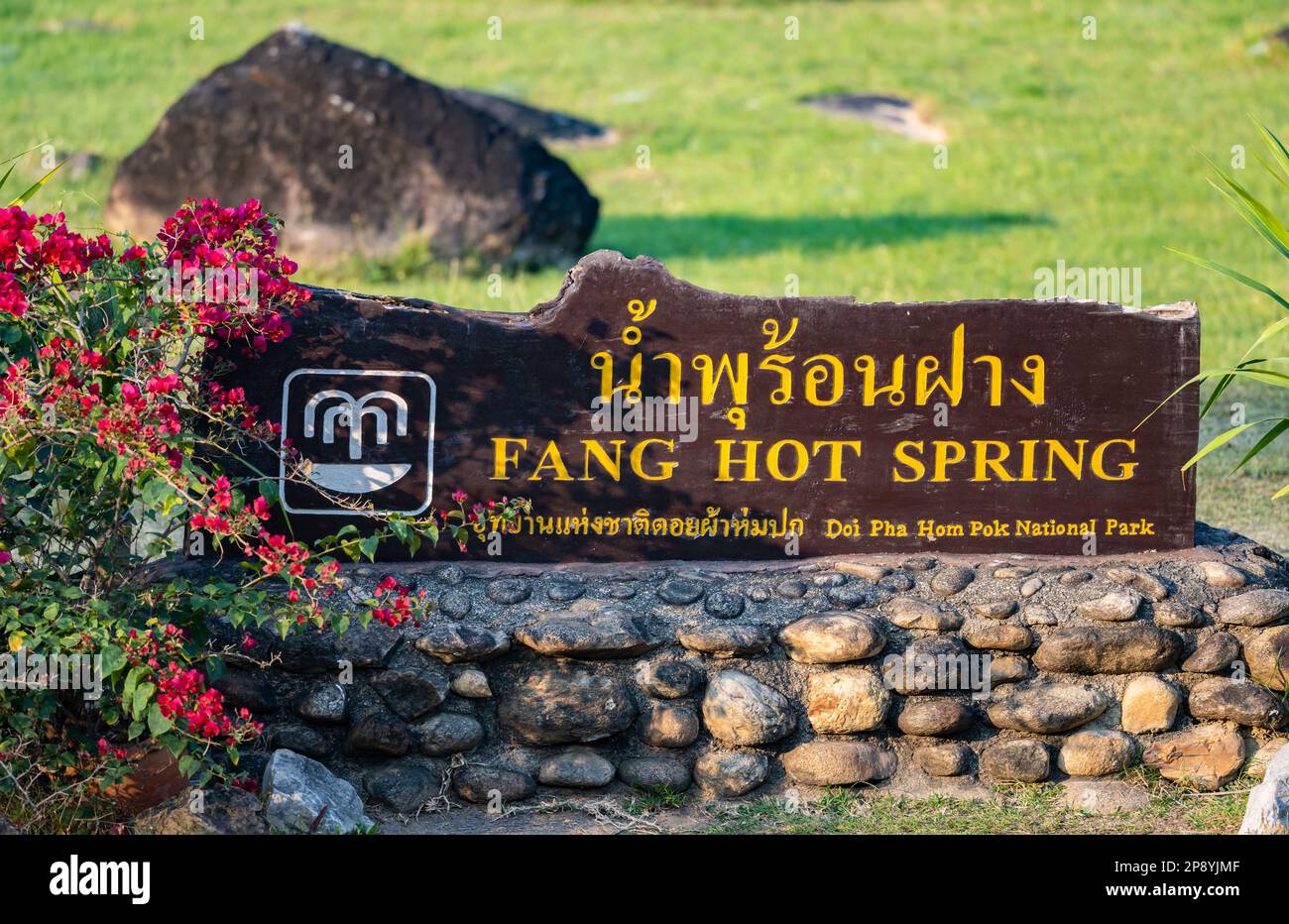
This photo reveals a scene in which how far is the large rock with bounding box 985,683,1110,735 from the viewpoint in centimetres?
536

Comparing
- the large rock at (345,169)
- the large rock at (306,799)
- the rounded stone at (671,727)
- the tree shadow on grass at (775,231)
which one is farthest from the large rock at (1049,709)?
the tree shadow on grass at (775,231)

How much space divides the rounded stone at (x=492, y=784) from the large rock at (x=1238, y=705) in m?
2.32

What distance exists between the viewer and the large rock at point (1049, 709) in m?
5.36

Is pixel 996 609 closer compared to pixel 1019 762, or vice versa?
pixel 1019 762

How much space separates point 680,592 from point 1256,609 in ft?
6.58

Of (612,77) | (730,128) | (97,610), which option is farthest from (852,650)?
(612,77)

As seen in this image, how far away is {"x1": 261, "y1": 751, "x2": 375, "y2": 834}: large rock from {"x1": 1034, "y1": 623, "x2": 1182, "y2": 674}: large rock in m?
2.37

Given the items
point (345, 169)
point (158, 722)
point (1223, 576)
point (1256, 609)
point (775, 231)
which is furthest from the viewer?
point (775, 231)

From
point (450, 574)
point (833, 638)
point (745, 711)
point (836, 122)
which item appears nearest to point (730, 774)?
point (745, 711)

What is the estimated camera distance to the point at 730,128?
1823cm

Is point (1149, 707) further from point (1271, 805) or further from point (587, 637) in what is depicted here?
point (587, 637)

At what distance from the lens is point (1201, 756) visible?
5.40 m

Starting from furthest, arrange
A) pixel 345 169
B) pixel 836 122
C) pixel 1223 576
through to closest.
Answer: pixel 836 122, pixel 345 169, pixel 1223 576

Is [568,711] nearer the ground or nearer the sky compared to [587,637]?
nearer the ground
